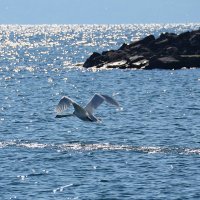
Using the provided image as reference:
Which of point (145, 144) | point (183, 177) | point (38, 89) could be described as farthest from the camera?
point (38, 89)

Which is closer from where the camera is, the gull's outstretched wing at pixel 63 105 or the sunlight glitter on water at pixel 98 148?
the gull's outstretched wing at pixel 63 105

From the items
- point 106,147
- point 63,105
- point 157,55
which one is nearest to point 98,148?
point 106,147

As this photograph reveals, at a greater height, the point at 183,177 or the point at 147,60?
the point at 147,60

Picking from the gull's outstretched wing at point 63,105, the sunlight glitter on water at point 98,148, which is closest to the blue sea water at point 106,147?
the sunlight glitter on water at point 98,148

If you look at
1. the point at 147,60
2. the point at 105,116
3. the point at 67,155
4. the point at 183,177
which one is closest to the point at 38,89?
the point at 147,60

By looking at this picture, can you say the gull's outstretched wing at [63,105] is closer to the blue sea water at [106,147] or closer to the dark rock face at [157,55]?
the blue sea water at [106,147]

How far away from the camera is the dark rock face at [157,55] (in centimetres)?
9369

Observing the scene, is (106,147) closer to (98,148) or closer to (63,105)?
(98,148)

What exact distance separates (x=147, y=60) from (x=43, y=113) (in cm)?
3988

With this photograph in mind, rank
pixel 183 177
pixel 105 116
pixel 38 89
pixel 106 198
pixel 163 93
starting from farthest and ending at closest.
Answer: pixel 38 89 → pixel 163 93 → pixel 105 116 → pixel 183 177 → pixel 106 198

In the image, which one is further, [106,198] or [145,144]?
[145,144]

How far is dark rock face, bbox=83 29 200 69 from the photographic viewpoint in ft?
307

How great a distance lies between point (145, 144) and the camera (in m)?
42.6

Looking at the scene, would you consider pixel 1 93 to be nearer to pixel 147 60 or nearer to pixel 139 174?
pixel 147 60
